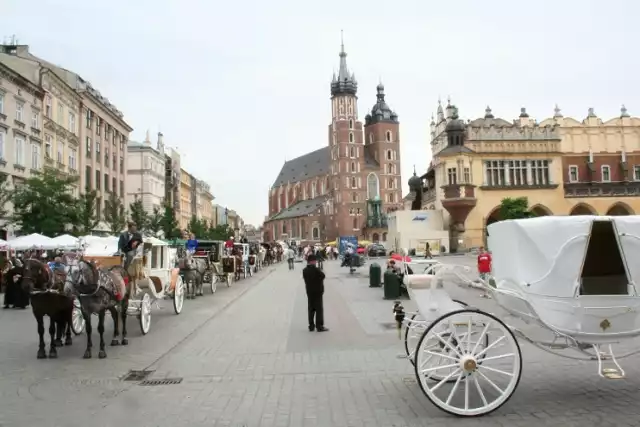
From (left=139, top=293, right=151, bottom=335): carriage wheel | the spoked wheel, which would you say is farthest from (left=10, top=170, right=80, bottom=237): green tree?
the spoked wheel

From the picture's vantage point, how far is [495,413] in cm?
604

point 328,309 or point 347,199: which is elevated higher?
point 347,199

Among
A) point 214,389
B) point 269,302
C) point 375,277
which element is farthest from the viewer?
point 375,277

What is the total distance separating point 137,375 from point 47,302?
253 centimetres

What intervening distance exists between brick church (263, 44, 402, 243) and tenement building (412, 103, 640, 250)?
54.5 m

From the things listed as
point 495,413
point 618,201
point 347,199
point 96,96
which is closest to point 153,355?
point 495,413

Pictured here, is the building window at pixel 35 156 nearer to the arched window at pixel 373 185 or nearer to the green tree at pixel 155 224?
the green tree at pixel 155 224

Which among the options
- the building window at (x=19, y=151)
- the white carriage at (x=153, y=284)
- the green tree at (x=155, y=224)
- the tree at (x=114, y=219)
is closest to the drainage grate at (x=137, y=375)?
the white carriage at (x=153, y=284)

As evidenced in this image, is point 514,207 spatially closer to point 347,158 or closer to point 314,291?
point 314,291

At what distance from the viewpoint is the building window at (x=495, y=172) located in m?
60.7

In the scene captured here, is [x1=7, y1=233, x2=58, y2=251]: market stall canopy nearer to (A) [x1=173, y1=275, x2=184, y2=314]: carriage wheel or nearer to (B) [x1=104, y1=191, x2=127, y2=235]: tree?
(A) [x1=173, y1=275, x2=184, y2=314]: carriage wheel

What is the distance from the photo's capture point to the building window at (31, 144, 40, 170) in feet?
128

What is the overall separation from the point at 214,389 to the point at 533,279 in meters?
4.15

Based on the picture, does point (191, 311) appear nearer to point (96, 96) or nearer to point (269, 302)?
point (269, 302)
